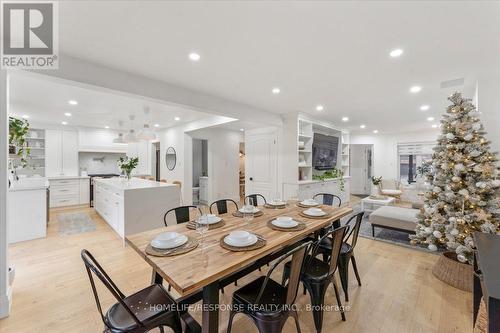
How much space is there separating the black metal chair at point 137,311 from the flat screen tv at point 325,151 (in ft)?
16.2

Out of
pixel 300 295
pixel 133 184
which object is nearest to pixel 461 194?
pixel 300 295

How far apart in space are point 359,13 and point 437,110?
14.4 ft

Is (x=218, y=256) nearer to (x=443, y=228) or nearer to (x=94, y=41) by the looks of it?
(x=94, y=41)

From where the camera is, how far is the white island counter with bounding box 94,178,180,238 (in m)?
3.56

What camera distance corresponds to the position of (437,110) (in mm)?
4574

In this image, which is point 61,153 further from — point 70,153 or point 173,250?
point 173,250

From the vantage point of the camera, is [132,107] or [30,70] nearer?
[30,70]

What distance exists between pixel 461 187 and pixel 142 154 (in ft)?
27.9

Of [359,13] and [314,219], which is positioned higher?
[359,13]

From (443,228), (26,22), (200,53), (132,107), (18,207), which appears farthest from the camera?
(132,107)

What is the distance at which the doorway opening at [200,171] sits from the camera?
6.96 meters

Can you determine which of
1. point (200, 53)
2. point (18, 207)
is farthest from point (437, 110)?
point (18, 207)

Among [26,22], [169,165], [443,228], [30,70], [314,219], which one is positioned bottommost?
[443,228]

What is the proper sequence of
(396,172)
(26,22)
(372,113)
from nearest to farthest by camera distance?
1. (26,22)
2. (372,113)
3. (396,172)
